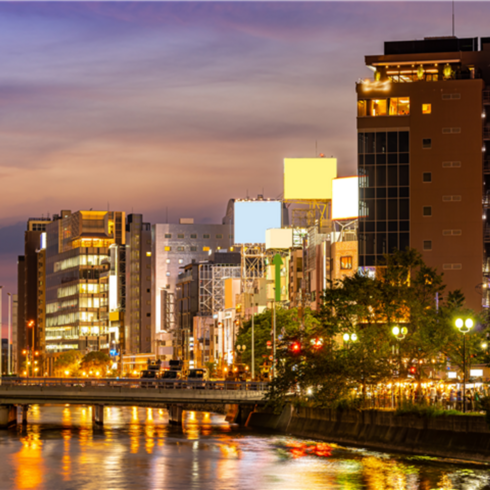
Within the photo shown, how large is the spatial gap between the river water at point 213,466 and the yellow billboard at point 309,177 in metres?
72.8

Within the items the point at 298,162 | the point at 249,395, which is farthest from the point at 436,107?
the point at 249,395

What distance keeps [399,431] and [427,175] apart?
230ft

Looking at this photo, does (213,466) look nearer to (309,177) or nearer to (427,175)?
(427,175)

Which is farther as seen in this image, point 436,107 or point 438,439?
point 436,107

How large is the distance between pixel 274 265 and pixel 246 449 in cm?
11448

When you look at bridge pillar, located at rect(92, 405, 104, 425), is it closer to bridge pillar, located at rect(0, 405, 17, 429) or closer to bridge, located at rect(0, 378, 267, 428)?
bridge, located at rect(0, 378, 267, 428)

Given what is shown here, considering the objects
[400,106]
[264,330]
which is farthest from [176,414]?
[400,106]

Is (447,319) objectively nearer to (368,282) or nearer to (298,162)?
(368,282)

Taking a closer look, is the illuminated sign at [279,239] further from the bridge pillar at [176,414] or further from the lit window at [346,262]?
the bridge pillar at [176,414]

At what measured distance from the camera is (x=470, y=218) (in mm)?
132875

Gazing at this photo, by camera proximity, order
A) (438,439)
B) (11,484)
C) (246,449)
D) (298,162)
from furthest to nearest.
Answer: (298,162)
(246,449)
(438,439)
(11,484)

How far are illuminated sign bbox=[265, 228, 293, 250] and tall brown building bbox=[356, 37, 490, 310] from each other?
175 ft

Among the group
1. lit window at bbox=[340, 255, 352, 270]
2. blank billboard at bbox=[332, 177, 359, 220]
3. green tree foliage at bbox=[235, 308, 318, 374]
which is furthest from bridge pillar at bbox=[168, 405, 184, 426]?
blank billboard at bbox=[332, 177, 359, 220]

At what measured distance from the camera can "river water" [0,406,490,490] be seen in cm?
5581
